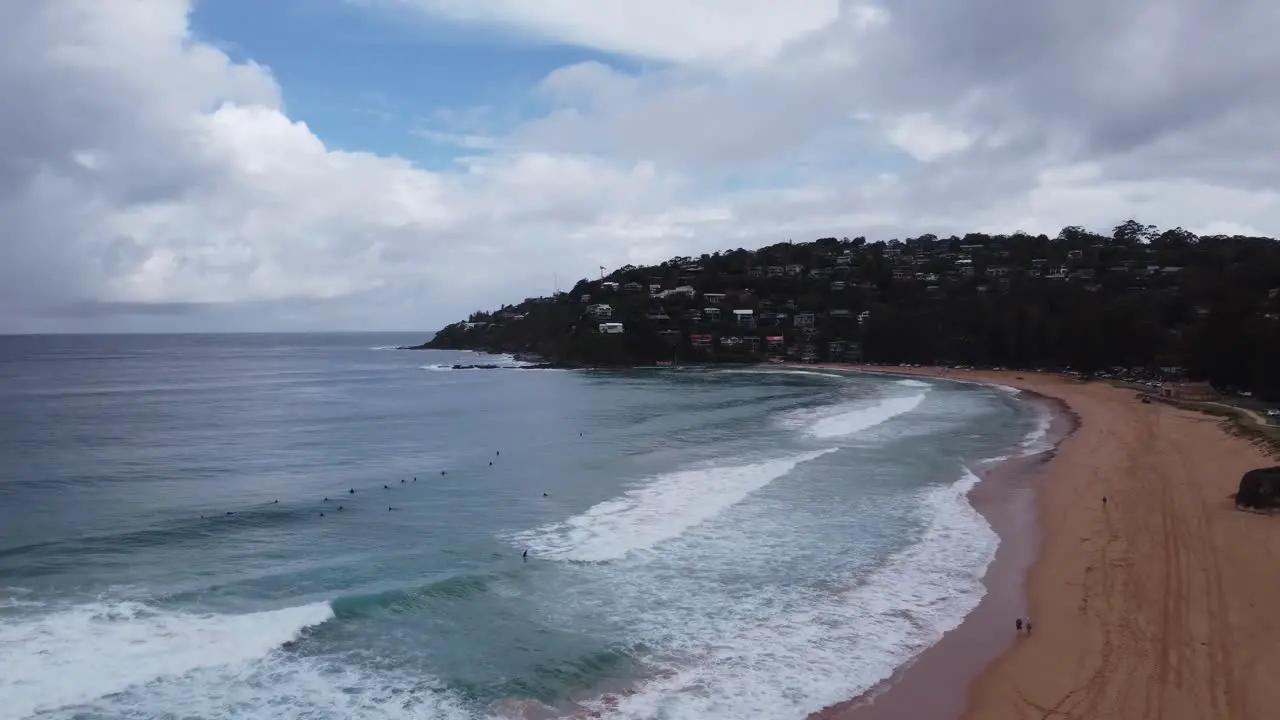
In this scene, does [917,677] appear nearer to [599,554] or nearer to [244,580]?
[599,554]

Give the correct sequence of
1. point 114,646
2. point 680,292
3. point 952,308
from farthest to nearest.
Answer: point 680,292
point 952,308
point 114,646

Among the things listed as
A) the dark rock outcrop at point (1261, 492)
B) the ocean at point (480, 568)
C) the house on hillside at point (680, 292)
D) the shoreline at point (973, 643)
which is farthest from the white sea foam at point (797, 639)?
the house on hillside at point (680, 292)

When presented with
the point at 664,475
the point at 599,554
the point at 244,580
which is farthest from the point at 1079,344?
the point at 244,580

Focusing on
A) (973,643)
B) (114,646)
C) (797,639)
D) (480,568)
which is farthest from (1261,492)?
(114,646)

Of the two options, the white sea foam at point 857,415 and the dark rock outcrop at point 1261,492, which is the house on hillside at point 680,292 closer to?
the white sea foam at point 857,415

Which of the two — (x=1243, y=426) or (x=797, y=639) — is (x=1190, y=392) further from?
(x=797, y=639)
